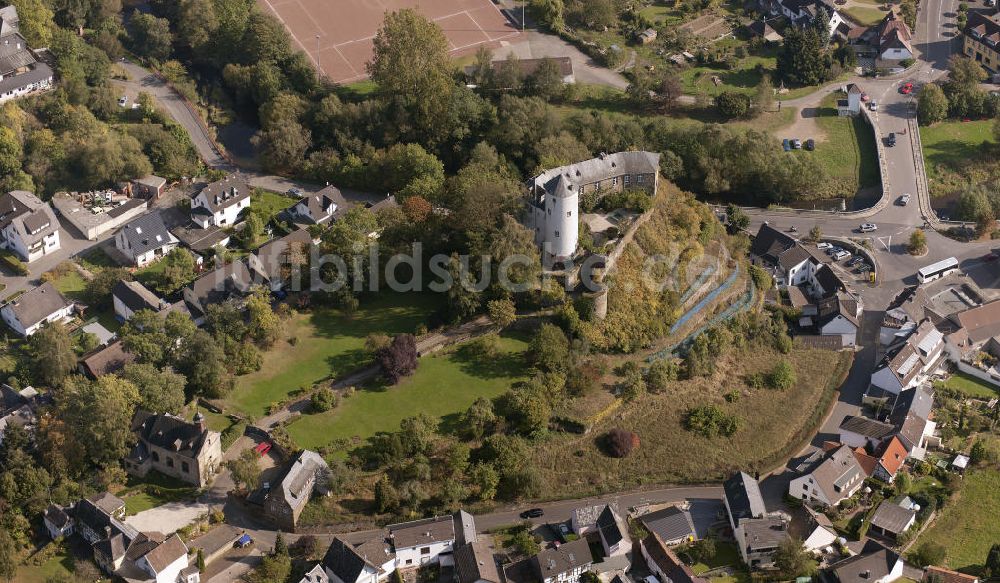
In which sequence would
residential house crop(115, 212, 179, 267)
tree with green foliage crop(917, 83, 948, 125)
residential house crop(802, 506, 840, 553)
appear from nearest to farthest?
residential house crop(802, 506, 840, 553) → residential house crop(115, 212, 179, 267) → tree with green foliage crop(917, 83, 948, 125)

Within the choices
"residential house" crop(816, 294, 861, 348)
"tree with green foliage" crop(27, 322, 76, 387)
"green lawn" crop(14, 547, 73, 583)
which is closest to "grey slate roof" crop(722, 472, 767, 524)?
"residential house" crop(816, 294, 861, 348)

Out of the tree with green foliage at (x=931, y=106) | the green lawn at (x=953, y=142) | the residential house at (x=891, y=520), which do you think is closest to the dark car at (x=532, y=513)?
the residential house at (x=891, y=520)

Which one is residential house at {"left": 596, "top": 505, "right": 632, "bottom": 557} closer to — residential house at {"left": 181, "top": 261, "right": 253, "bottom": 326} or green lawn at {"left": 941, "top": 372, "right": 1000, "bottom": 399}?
green lawn at {"left": 941, "top": 372, "right": 1000, "bottom": 399}

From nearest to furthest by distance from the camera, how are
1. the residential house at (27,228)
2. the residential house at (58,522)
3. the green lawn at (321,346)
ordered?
the residential house at (58,522), the green lawn at (321,346), the residential house at (27,228)

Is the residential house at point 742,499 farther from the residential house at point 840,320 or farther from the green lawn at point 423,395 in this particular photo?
the residential house at point 840,320

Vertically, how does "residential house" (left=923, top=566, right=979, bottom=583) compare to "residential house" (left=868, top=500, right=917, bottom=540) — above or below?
below

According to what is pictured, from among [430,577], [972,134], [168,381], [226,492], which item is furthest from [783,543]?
[972,134]

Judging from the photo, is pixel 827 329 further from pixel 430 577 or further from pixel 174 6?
pixel 174 6
